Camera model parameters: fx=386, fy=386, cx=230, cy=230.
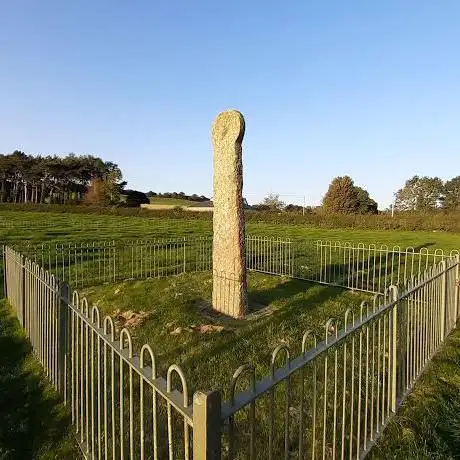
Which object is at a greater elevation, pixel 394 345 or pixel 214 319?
pixel 394 345

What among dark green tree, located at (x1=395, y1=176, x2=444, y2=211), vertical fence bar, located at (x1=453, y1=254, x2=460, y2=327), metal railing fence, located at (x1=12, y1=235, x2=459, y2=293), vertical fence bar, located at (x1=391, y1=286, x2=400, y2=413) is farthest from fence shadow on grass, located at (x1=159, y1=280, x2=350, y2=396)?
dark green tree, located at (x1=395, y1=176, x2=444, y2=211)

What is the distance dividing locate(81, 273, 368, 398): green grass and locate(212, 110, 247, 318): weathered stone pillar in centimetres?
45

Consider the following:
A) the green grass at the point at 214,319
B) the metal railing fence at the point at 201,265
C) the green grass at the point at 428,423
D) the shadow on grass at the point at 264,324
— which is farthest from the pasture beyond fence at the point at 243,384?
the metal railing fence at the point at 201,265

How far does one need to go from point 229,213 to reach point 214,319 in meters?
1.91

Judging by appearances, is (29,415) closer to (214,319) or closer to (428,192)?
(214,319)

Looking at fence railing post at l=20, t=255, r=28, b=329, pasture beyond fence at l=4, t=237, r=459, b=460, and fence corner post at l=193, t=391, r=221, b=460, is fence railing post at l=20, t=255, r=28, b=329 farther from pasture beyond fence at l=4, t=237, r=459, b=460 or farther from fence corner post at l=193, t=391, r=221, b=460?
fence corner post at l=193, t=391, r=221, b=460

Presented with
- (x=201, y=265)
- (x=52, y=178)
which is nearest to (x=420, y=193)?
(x=52, y=178)

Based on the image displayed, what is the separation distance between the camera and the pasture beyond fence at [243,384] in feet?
6.66

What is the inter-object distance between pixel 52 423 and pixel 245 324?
11.3ft

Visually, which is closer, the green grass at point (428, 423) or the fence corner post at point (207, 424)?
the fence corner post at point (207, 424)

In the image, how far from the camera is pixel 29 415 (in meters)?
3.89

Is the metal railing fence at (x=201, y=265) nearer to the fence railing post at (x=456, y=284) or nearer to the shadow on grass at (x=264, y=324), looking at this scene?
the shadow on grass at (x=264, y=324)

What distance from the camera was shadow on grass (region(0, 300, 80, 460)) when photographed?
3.35m

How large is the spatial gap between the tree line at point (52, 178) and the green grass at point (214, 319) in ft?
175
